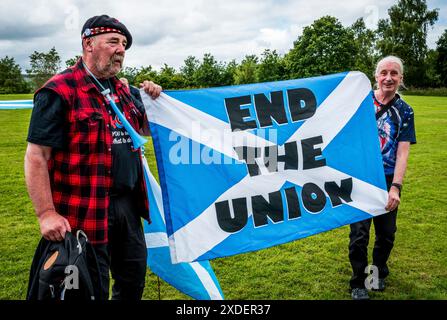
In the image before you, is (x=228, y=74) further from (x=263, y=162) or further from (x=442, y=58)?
(x=263, y=162)

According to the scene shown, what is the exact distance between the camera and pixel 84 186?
2.39 meters

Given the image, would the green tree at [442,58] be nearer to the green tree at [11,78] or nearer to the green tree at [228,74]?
the green tree at [228,74]

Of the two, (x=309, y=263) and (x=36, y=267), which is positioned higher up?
(x=36, y=267)

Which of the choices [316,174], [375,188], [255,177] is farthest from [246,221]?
[375,188]

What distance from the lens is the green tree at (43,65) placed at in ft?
176

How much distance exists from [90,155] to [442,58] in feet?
241

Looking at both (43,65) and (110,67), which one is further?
(43,65)

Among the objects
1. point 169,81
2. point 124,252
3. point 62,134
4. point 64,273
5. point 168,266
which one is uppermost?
point 169,81

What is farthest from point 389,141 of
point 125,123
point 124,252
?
point 124,252

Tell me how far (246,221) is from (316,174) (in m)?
0.74

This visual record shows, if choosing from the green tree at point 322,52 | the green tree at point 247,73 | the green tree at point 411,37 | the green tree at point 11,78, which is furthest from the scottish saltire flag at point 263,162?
the green tree at point 411,37

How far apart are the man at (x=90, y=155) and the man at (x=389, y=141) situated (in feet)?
7.40

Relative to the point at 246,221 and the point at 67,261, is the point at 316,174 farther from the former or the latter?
the point at 67,261

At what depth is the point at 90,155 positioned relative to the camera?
2.37 meters
